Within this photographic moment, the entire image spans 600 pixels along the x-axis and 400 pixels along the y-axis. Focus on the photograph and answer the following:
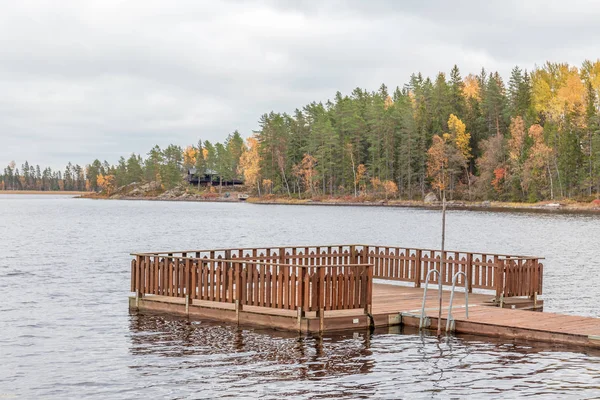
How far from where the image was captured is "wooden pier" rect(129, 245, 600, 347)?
18972 mm

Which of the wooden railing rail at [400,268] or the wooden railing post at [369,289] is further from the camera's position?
the wooden railing rail at [400,268]

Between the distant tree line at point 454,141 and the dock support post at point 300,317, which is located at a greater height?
the distant tree line at point 454,141

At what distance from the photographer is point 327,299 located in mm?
19156

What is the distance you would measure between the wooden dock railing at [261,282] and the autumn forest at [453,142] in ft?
344

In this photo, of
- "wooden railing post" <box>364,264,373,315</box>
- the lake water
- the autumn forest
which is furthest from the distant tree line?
"wooden railing post" <box>364,264,373,315</box>

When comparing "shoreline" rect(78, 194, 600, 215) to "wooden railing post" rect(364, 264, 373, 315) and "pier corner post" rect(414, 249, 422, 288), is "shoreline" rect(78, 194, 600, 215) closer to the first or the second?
"pier corner post" rect(414, 249, 422, 288)

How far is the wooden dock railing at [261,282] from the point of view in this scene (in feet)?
62.3

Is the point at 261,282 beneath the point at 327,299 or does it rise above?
above

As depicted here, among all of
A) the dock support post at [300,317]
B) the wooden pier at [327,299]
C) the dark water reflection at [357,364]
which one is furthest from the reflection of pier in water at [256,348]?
the wooden pier at [327,299]

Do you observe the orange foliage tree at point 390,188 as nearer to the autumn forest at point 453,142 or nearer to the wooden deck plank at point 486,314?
the autumn forest at point 453,142

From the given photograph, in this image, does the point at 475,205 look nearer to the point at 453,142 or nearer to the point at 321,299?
the point at 453,142

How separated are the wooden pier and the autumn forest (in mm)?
99875

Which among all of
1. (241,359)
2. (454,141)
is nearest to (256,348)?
(241,359)

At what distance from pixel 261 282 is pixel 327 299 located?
74.7 inches
